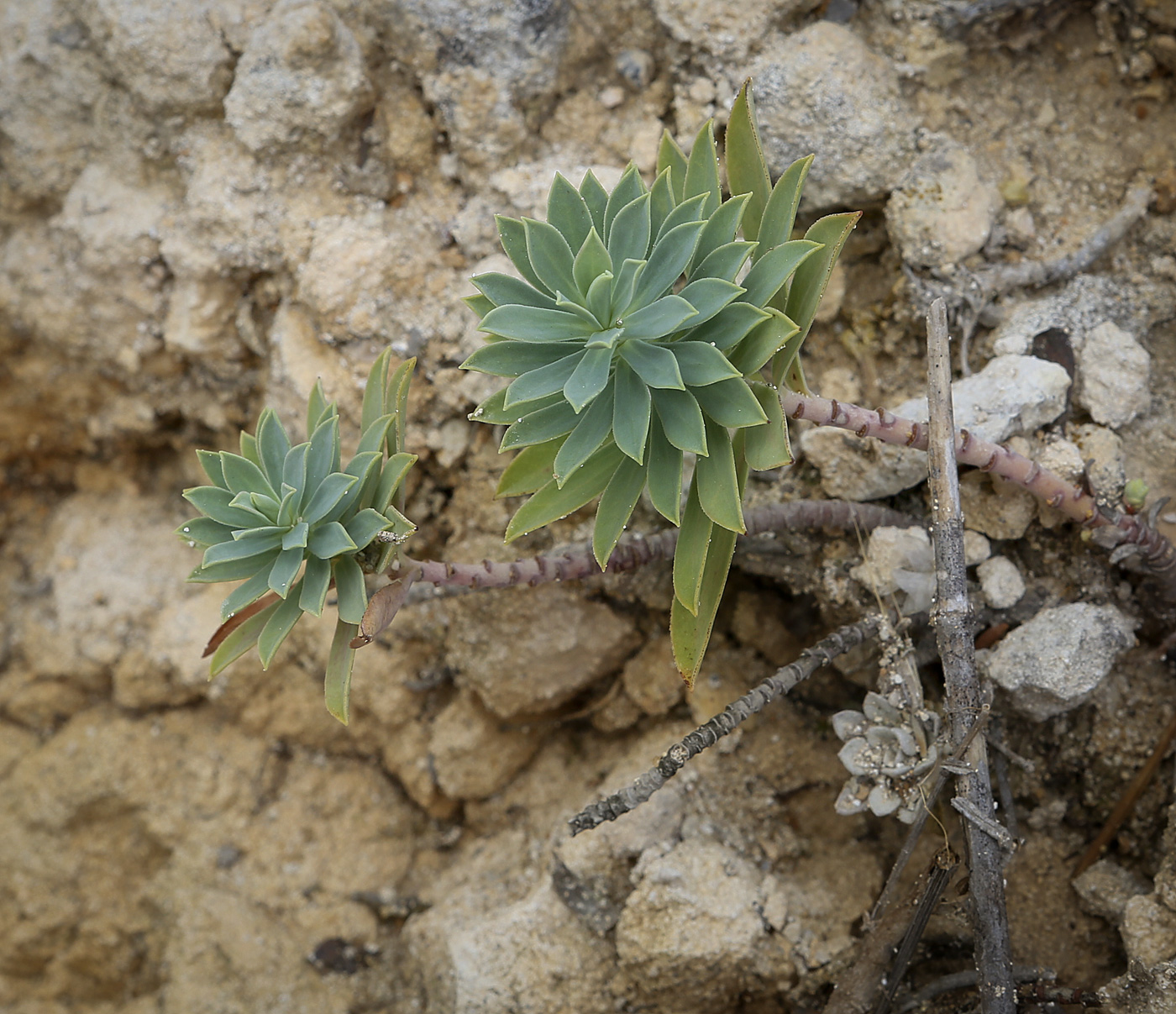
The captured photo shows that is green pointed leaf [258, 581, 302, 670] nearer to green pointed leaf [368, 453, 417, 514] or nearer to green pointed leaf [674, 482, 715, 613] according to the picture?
green pointed leaf [368, 453, 417, 514]

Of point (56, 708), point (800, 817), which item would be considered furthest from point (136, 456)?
point (800, 817)

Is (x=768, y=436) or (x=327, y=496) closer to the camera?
(x=768, y=436)

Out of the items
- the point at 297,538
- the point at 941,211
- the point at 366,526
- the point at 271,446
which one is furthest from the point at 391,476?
the point at 941,211

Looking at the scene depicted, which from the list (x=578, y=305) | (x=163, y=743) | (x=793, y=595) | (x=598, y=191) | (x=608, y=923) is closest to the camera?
(x=578, y=305)

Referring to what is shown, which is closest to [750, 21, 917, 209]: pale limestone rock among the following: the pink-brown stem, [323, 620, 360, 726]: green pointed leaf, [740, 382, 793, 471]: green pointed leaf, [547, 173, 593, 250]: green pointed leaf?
the pink-brown stem

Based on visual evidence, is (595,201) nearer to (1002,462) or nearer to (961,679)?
(1002,462)

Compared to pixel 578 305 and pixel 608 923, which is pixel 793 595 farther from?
pixel 578 305

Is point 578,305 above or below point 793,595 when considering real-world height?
above
